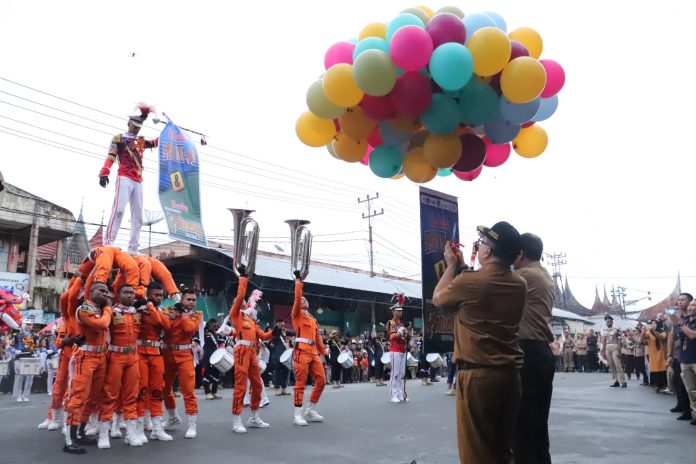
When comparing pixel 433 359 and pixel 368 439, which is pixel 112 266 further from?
pixel 433 359

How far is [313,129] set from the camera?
6258mm

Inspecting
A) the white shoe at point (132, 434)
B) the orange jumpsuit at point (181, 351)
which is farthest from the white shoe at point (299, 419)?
the white shoe at point (132, 434)

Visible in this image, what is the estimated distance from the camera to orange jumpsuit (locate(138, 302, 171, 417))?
7.84m

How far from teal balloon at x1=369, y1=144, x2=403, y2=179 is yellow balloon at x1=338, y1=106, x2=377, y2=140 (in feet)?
0.91

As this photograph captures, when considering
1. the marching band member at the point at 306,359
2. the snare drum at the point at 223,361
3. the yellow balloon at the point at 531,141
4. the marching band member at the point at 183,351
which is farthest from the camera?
the snare drum at the point at 223,361

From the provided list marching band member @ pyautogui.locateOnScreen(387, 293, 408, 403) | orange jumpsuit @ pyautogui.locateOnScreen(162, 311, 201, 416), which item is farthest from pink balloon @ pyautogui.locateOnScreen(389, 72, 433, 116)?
marching band member @ pyautogui.locateOnScreen(387, 293, 408, 403)

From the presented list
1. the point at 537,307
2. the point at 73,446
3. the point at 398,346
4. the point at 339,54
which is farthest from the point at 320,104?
the point at 398,346

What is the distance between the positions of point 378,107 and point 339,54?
0.81m

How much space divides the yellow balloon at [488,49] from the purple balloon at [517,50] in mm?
274

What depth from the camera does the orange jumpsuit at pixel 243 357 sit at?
8750mm

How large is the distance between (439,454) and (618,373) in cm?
1260

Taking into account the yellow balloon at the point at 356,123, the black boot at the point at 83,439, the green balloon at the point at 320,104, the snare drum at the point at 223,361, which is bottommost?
the black boot at the point at 83,439

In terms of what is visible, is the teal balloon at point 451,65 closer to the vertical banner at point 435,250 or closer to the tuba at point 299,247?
the vertical banner at point 435,250

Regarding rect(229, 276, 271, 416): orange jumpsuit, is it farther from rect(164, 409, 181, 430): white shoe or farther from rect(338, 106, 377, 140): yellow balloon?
→ rect(338, 106, 377, 140): yellow balloon
